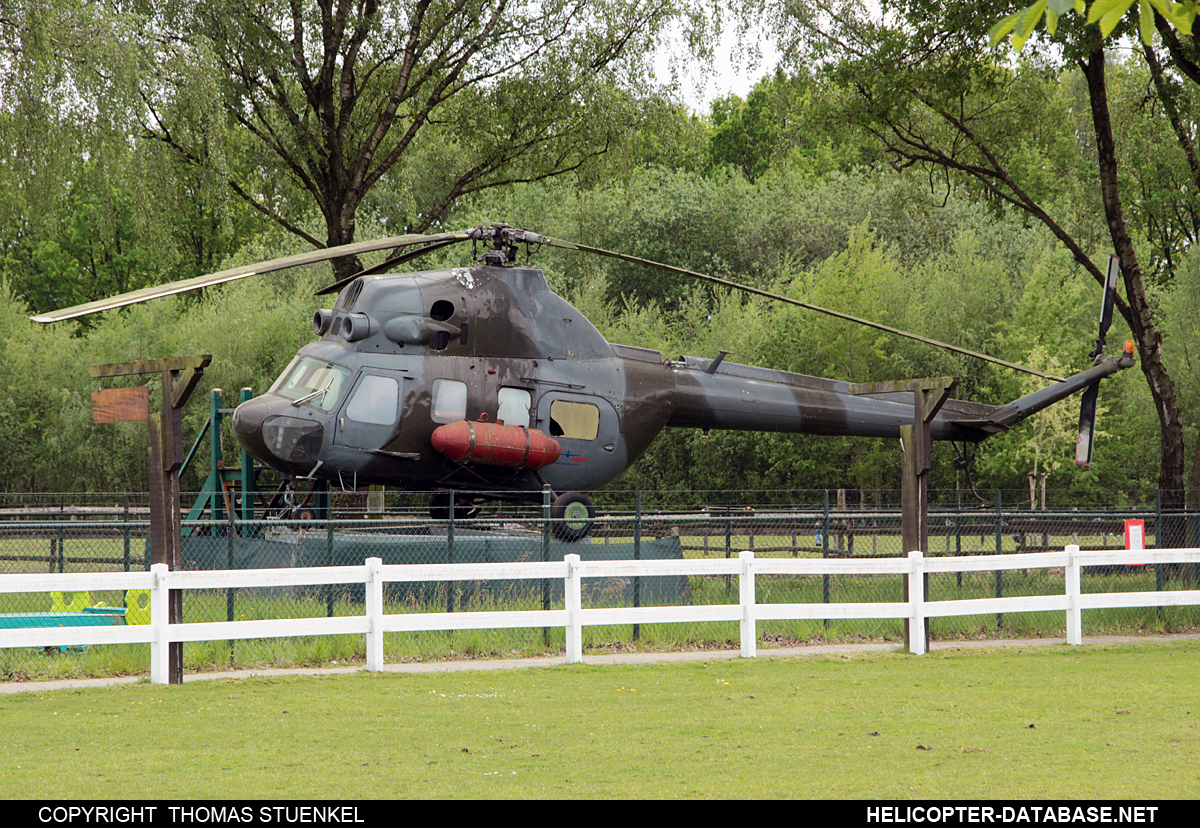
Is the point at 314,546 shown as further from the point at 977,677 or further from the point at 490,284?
the point at 977,677

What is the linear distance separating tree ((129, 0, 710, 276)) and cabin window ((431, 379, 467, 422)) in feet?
27.5

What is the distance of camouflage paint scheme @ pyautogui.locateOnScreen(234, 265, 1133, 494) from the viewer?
53.6ft

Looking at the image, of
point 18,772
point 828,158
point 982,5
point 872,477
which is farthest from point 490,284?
point 828,158

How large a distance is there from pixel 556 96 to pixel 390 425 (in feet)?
36.9

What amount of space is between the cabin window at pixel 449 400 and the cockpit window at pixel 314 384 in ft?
4.33

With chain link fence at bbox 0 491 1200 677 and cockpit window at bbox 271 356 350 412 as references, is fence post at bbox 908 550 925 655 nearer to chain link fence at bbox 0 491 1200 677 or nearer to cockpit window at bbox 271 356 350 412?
chain link fence at bbox 0 491 1200 677

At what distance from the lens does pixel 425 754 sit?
7.56 meters

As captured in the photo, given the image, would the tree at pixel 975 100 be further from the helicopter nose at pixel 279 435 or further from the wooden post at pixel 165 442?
the wooden post at pixel 165 442

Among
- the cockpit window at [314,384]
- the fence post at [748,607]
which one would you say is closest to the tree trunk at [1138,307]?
the fence post at [748,607]

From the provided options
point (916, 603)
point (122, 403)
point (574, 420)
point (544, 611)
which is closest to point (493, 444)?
point (574, 420)

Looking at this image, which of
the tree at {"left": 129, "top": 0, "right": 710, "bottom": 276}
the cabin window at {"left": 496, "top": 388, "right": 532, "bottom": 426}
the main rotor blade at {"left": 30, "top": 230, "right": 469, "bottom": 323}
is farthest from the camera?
the tree at {"left": 129, "top": 0, "right": 710, "bottom": 276}

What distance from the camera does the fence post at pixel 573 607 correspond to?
12.0 meters

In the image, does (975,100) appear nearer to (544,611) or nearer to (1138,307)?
(1138,307)

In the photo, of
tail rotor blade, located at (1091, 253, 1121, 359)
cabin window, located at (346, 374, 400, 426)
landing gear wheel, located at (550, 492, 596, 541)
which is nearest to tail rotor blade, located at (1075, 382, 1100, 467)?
tail rotor blade, located at (1091, 253, 1121, 359)
